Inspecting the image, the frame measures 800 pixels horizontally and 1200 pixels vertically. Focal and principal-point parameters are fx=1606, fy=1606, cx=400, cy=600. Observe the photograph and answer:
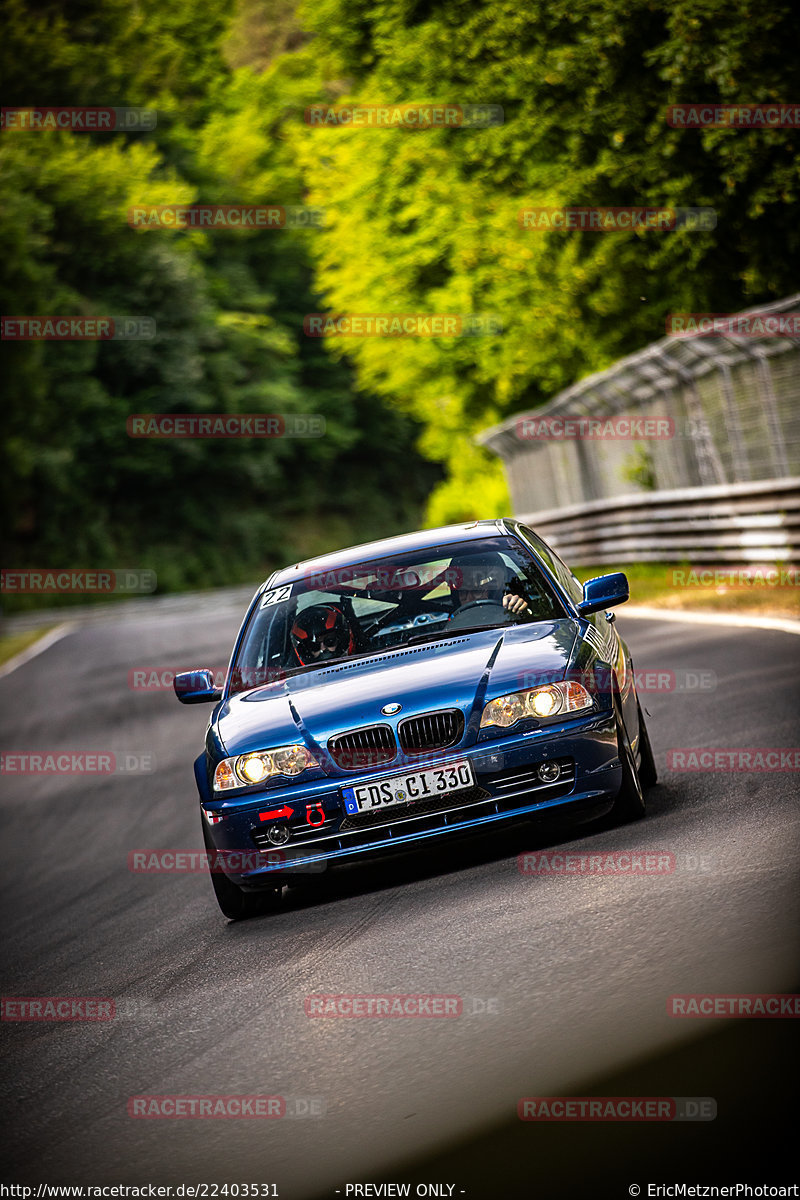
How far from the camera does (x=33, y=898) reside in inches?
361

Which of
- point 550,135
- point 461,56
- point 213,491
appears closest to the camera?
point 550,135

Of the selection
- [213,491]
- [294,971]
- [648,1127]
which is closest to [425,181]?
[294,971]

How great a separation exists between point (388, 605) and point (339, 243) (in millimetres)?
31731

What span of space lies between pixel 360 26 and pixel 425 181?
382 cm

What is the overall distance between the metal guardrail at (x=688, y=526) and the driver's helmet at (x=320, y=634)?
8938 mm

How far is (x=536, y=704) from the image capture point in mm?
6746

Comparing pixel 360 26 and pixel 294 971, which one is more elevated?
pixel 360 26

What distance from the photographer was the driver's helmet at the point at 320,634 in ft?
25.9

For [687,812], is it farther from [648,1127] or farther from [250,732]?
[648,1127]
